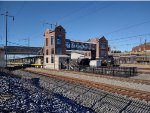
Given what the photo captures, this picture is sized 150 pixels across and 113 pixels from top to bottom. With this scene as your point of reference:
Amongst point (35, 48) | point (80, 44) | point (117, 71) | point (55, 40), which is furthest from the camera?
point (35, 48)

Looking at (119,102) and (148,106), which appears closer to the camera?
(148,106)

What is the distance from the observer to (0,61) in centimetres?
5134

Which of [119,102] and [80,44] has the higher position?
[80,44]

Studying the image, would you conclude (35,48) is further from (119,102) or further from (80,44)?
(119,102)

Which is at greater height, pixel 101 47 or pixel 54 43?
pixel 101 47

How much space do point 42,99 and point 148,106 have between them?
6.68 metres

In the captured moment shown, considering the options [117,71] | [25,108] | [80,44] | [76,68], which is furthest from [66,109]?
[80,44]

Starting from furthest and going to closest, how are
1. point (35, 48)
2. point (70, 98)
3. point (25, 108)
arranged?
point (35, 48)
point (70, 98)
point (25, 108)

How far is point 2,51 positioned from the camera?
51.9m

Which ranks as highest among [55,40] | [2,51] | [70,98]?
[55,40]

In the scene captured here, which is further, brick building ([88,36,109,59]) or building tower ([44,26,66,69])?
brick building ([88,36,109,59])

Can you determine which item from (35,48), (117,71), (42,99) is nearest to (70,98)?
(42,99)

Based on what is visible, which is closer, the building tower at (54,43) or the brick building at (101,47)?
the building tower at (54,43)

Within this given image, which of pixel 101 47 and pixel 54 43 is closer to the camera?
pixel 54 43
